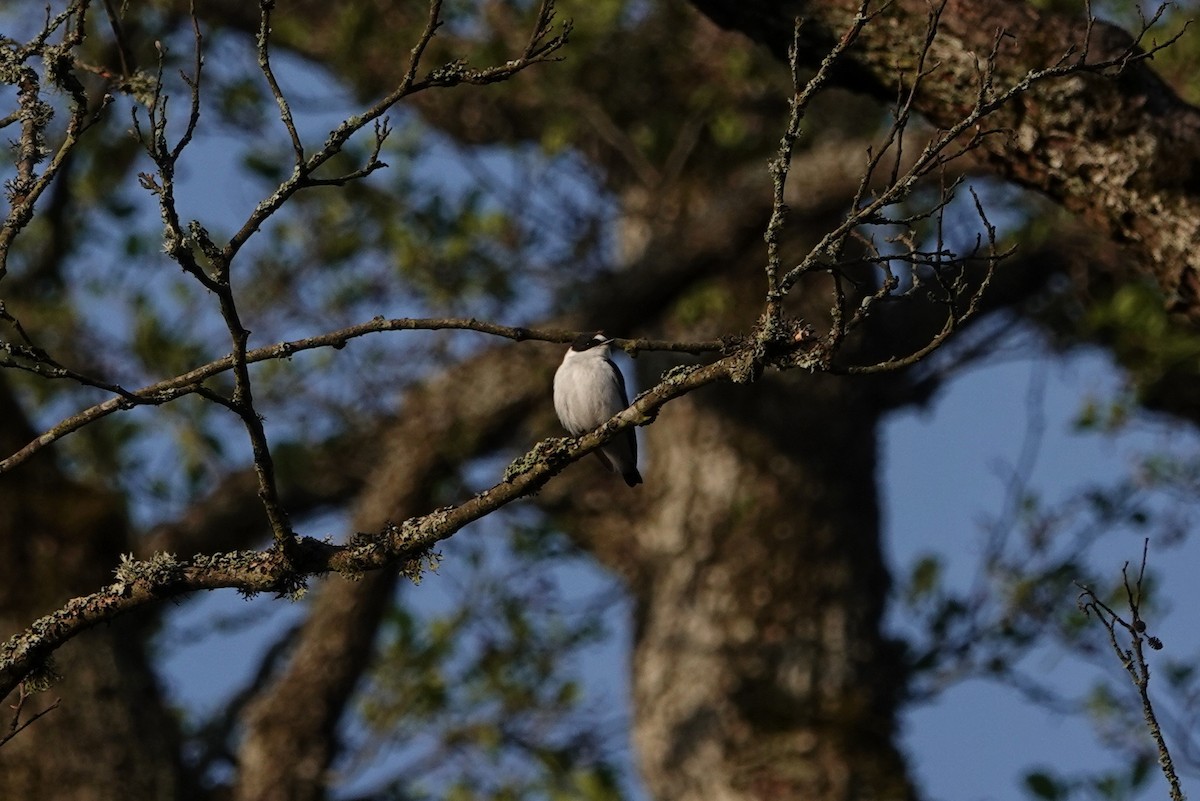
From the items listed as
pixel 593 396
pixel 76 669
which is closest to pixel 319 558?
pixel 593 396

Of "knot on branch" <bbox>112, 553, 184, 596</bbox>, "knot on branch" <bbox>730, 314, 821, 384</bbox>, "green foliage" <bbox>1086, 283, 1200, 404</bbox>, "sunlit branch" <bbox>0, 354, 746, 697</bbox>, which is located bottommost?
"knot on branch" <bbox>730, 314, 821, 384</bbox>

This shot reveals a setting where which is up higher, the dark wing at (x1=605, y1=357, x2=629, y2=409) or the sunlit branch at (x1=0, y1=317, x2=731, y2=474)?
the dark wing at (x1=605, y1=357, x2=629, y2=409)

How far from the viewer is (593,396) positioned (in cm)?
645

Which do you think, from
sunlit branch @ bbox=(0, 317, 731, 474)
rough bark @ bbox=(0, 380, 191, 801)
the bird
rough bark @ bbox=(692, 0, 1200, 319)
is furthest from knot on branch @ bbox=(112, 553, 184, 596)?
rough bark @ bbox=(0, 380, 191, 801)

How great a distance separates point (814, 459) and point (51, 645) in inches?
316

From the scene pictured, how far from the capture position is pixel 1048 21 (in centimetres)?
473

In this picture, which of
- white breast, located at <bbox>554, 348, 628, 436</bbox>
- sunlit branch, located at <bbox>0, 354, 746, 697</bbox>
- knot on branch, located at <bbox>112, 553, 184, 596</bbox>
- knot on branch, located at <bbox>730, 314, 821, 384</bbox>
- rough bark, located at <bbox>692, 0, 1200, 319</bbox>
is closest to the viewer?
knot on branch, located at <bbox>730, 314, 821, 384</bbox>

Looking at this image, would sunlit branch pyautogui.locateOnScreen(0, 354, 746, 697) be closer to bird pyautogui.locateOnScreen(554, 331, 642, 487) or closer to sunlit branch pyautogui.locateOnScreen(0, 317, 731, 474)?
sunlit branch pyautogui.locateOnScreen(0, 317, 731, 474)

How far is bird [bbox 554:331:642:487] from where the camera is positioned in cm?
645

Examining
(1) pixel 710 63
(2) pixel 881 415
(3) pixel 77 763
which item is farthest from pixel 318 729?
(1) pixel 710 63

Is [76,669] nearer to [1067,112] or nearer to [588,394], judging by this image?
[588,394]

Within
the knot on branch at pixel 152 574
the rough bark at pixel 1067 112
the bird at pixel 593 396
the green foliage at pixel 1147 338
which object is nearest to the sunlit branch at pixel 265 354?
the knot on branch at pixel 152 574

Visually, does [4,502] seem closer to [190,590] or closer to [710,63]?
[190,590]

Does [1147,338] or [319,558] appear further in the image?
[1147,338]
